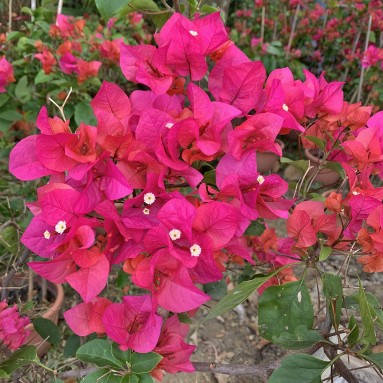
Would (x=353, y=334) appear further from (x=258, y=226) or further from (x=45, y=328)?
(x=45, y=328)

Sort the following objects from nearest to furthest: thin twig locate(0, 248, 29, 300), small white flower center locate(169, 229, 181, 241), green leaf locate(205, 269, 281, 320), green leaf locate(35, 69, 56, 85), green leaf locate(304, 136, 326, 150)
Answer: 1. small white flower center locate(169, 229, 181, 241)
2. green leaf locate(205, 269, 281, 320)
3. green leaf locate(304, 136, 326, 150)
4. thin twig locate(0, 248, 29, 300)
5. green leaf locate(35, 69, 56, 85)

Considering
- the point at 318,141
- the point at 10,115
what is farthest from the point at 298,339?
the point at 10,115

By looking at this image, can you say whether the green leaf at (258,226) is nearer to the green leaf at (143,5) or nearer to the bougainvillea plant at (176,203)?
the bougainvillea plant at (176,203)

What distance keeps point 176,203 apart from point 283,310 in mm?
297

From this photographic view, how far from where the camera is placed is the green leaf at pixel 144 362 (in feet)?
2.07

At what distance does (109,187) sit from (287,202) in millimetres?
256

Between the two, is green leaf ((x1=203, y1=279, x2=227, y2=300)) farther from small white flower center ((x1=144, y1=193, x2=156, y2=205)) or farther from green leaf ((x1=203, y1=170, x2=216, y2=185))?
small white flower center ((x1=144, y1=193, x2=156, y2=205))

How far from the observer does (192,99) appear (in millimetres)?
601

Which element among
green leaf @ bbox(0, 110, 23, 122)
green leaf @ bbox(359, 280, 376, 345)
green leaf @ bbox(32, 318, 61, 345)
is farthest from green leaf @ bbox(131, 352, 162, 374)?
green leaf @ bbox(0, 110, 23, 122)

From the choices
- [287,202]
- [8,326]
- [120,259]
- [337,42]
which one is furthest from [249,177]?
[337,42]

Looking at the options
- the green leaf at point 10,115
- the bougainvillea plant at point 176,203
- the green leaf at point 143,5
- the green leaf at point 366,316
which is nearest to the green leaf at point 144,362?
the bougainvillea plant at point 176,203

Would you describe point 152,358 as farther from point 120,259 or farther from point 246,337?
point 246,337

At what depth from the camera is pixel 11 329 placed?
2.66 feet

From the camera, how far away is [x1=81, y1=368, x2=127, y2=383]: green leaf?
2.09 ft
